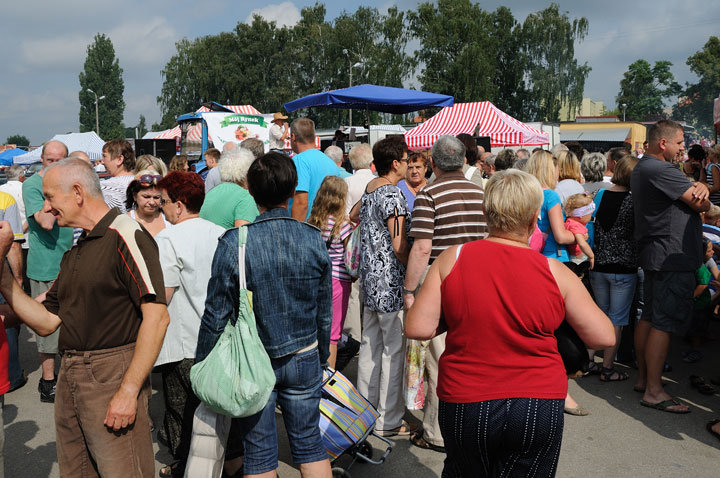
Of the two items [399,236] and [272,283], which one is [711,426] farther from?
[272,283]

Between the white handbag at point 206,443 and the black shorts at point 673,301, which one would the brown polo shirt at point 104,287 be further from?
the black shorts at point 673,301

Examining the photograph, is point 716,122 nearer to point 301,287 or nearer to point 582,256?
point 582,256

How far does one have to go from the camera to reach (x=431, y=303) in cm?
230

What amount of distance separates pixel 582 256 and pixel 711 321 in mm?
2394

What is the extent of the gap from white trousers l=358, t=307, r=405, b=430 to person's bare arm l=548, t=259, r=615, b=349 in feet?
6.52

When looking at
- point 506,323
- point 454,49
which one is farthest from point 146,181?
point 454,49

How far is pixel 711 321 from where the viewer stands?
6.42 m

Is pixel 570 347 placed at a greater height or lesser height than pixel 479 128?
lesser

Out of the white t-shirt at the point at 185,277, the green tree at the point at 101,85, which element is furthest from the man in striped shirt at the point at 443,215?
the green tree at the point at 101,85

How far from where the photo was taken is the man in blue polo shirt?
17.2 feet

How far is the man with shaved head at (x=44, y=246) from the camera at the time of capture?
502cm

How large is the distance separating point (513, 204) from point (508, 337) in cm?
51

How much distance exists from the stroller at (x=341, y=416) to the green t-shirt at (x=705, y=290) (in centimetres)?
399

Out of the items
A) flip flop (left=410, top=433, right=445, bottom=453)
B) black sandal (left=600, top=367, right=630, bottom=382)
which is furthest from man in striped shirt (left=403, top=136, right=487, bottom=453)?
black sandal (left=600, top=367, right=630, bottom=382)
